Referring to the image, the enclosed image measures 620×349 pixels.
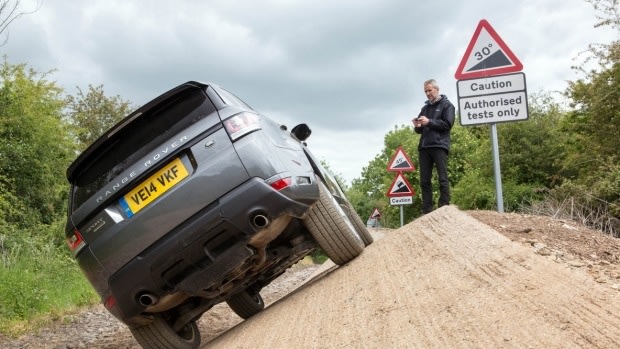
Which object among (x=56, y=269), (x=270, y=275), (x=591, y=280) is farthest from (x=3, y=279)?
(x=591, y=280)

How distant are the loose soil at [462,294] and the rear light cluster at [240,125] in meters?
1.38

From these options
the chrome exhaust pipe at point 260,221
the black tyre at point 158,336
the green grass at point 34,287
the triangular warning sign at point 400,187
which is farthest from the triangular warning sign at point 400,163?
the chrome exhaust pipe at point 260,221

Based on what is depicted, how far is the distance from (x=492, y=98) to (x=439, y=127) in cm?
110

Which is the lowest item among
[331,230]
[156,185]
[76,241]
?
[331,230]

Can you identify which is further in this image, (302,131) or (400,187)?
(400,187)

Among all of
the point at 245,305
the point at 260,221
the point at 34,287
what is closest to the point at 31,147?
the point at 34,287

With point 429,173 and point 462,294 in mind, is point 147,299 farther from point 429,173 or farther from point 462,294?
point 429,173

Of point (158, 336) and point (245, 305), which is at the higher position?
point (158, 336)

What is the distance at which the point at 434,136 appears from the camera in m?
7.50

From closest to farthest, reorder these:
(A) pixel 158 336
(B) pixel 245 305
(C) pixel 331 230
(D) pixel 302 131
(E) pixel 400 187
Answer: (A) pixel 158 336 < (C) pixel 331 230 < (D) pixel 302 131 < (B) pixel 245 305 < (E) pixel 400 187

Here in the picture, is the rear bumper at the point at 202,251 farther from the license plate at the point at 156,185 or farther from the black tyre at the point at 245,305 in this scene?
the black tyre at the point at 245,305

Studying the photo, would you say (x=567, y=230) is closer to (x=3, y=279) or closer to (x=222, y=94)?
(x=222, y=94)

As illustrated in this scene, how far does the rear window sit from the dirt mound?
5.03 ft

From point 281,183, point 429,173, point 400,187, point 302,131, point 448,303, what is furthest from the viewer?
point 400,187
